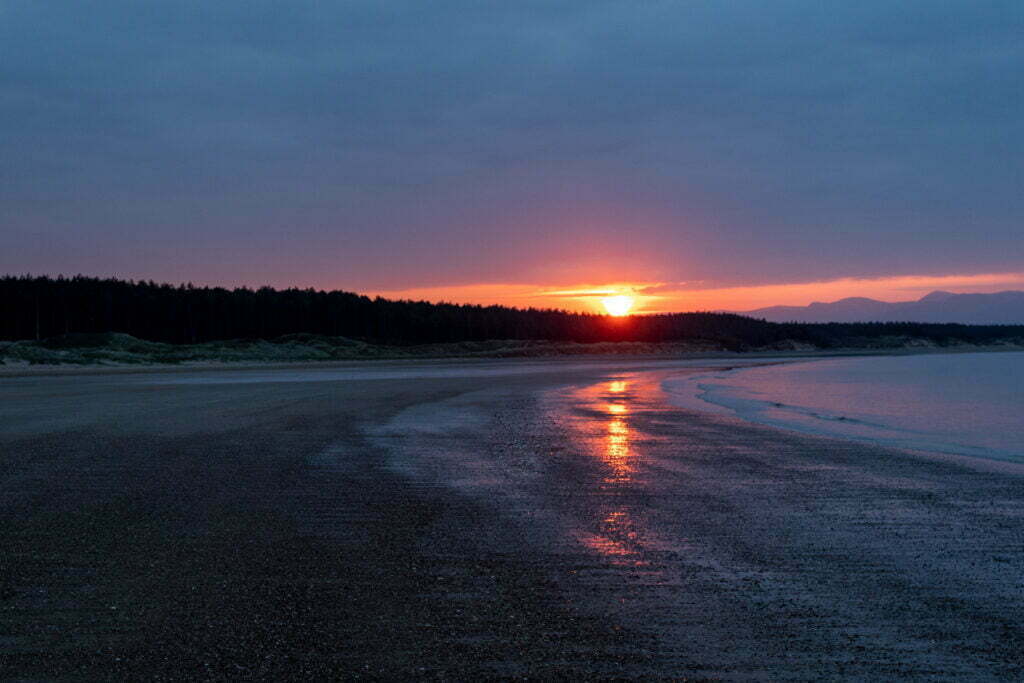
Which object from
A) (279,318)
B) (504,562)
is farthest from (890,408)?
(279,318)

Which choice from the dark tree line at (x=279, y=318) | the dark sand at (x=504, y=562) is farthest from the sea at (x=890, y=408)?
the dark tree line at (x=279, y=318)

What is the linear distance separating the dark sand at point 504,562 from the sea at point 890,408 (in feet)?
13.2

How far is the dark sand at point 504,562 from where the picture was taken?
15.1ft

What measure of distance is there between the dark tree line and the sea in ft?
257

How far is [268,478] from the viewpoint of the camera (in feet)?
35.4

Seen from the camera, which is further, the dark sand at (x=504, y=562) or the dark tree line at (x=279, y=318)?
the dark tree line at (x=279, y=318)

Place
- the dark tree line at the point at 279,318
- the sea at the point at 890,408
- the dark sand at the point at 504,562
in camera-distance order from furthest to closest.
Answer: the dark tree line at the point at 279,318 → the sea at the point at 890,408 → the dark sand at the point at 504,562

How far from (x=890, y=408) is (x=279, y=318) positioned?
95110 millimetres

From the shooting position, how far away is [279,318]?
110000 millimetres

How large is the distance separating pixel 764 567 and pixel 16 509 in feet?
25.4

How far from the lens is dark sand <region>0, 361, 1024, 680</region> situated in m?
4.62

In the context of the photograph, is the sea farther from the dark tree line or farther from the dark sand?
the dark tree line

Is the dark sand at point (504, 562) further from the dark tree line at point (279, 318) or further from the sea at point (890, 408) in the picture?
the dark tree line at point (279, 318)

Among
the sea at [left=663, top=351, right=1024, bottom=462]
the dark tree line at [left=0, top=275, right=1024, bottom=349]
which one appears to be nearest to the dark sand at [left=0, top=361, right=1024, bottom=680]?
the sea at [left=663, top=351, right=1024, bottom=462]
